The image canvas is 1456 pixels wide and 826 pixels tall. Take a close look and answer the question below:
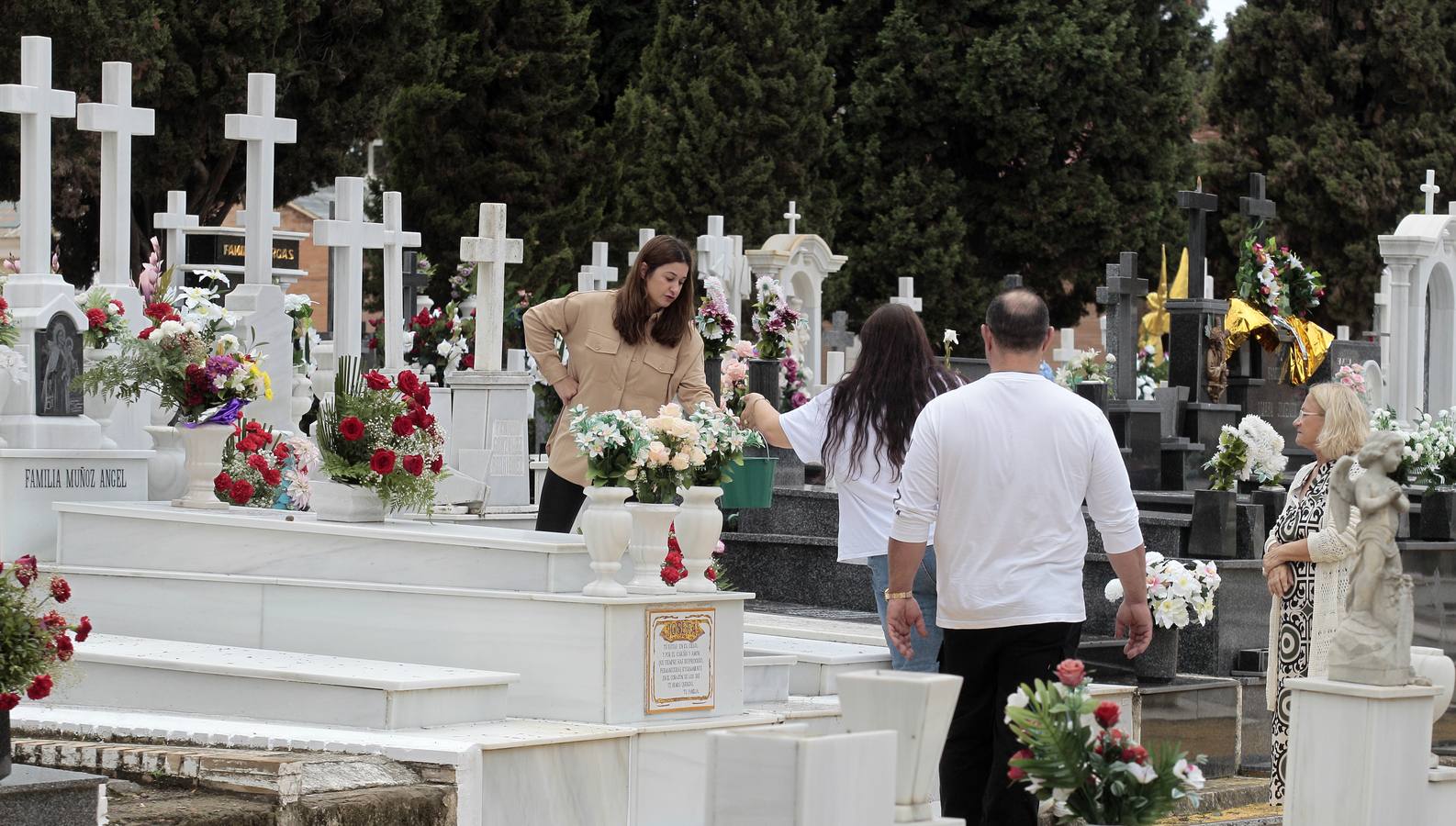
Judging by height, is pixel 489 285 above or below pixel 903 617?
above

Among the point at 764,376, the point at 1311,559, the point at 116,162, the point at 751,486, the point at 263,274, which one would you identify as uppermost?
the point at 116,162

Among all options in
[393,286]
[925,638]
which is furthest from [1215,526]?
[393,286]

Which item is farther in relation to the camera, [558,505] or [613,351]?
[558,505]

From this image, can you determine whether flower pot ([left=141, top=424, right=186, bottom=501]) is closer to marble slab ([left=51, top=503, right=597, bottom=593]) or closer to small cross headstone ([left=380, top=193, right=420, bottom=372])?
marble slab ([left=51, top=503, right=597, bottom=593])

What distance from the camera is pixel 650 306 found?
763 cm

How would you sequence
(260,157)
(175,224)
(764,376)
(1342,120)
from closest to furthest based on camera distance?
1. (260,157)
2. (764,376)
3. (175,224)
4. (1342,120)

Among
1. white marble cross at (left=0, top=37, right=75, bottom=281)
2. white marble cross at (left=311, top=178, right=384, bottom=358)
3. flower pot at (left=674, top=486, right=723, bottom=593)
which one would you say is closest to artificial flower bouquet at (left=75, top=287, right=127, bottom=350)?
white marble cross at (left=0, top=37, right=75, bottom=281)

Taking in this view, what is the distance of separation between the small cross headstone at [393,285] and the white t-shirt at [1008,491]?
11312 millimetres

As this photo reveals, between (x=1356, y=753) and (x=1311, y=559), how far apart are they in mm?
1554

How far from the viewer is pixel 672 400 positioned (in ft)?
25.5

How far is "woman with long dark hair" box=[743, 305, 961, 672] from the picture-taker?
6977 mm

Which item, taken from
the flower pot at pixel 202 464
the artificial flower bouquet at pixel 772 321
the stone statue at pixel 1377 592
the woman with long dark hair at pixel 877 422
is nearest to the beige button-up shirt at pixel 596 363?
the woman with long dark hair at pixel 877 422

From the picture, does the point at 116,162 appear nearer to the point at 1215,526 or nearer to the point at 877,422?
the point at 877,422

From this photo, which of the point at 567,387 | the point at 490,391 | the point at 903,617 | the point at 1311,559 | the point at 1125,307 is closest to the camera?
the point at 903,617
